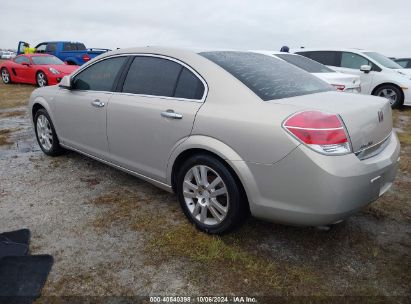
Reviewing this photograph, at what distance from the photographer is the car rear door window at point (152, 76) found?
3.25 meters

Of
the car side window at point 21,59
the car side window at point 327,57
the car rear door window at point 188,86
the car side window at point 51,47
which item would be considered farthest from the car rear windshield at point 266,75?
the car side window at point 51,47

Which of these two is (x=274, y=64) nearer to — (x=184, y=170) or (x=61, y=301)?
(x=184, y=170)

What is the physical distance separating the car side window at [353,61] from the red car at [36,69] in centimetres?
867

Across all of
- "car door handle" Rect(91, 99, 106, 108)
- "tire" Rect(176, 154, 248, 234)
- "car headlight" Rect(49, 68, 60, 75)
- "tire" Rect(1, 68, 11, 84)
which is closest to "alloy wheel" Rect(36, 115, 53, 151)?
"car door handle" Rect(91, 99, 106, 108)

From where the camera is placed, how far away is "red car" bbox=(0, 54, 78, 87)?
12422 millimetres

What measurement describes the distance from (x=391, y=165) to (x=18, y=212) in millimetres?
3346

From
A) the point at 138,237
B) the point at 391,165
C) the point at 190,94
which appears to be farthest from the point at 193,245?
the point at 391,165

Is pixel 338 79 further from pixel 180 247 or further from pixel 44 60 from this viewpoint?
pixel 44 60

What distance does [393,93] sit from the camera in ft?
31.6

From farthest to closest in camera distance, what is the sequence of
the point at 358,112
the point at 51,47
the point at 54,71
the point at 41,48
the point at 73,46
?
the point at 41,48 → the point at 73,46 → the point at 51,47 → the point at 54,71 → the point at 358,112

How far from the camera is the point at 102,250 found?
2.88 metres

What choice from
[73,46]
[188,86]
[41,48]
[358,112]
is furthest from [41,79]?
[358,112]

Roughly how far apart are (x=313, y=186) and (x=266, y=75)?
113 centimetres

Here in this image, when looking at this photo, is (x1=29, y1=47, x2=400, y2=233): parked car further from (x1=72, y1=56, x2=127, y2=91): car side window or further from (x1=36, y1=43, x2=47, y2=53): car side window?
(x1=36, y1=43, x2=47, y2=53): car side window
